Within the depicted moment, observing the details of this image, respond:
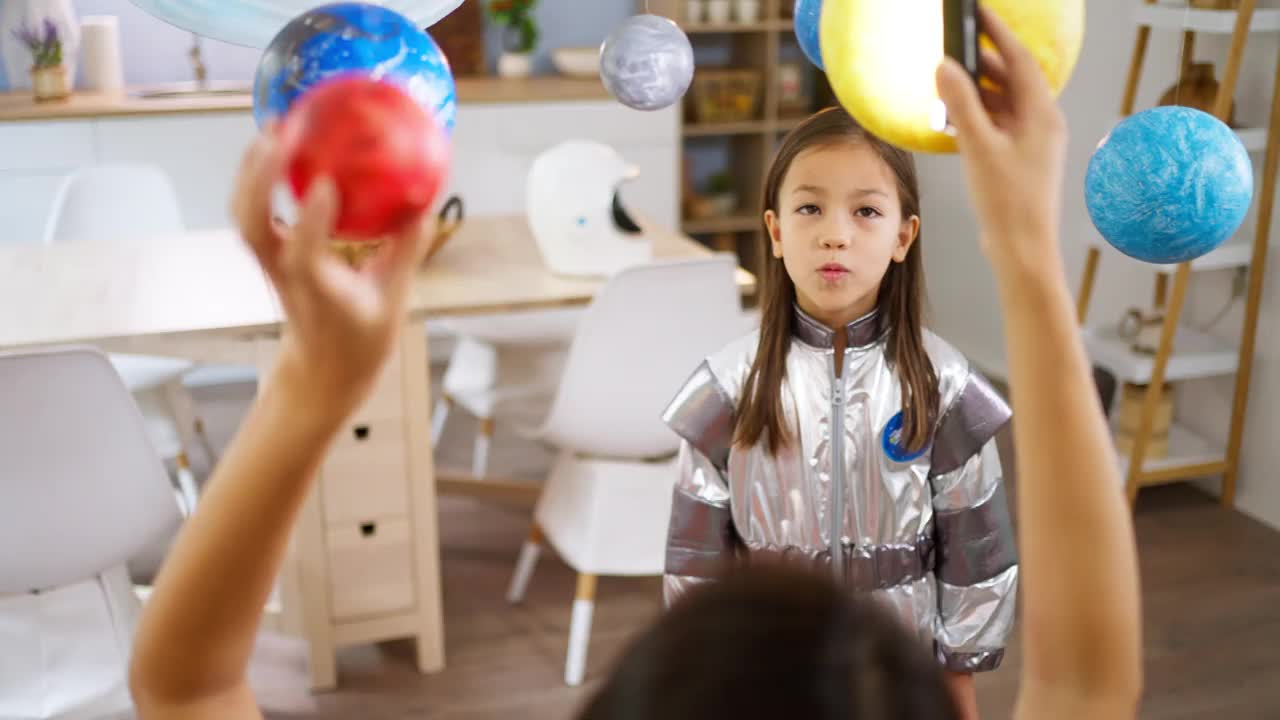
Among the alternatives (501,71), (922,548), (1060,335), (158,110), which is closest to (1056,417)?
(1060,335)

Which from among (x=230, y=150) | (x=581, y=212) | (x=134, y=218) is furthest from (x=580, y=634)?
(x=230, y=150)

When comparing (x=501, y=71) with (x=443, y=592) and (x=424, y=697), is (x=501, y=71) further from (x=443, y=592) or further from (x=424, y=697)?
(x=424, y=697)

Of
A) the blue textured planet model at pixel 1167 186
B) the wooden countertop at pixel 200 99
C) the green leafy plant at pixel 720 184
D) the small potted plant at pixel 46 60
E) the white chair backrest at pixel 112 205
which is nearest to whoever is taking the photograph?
the blue textured planet model at pixel 1167 186

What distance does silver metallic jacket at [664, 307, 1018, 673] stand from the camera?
1.42 metres

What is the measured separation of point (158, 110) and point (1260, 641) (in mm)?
3454

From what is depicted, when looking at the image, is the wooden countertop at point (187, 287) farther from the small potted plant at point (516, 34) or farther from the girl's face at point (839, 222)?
the small potted plant at point (516, 34)

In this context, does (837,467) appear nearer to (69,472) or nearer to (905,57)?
(905,57)

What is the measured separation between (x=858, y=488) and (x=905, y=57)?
790 millimetres

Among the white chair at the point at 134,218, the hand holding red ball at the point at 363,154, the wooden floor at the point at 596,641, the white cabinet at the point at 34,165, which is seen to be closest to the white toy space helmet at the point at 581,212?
the wooden floor at the point at 596,641

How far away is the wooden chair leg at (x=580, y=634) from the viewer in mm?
2617

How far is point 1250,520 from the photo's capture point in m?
3.37

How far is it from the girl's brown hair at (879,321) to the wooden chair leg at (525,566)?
5.06 feet

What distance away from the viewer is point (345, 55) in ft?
2.41

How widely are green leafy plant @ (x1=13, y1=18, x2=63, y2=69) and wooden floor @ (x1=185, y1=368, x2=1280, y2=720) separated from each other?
6.97 feet
